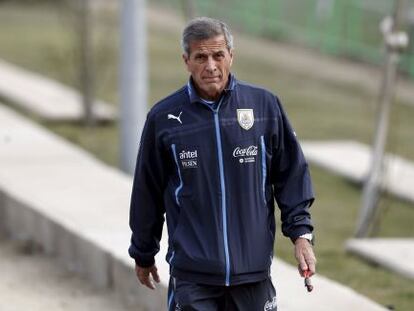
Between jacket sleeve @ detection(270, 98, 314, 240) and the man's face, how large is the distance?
0.27 metres

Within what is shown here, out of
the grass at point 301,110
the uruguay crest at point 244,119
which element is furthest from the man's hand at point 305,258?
the grass at point 301,110

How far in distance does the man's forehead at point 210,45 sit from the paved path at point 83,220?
2.11 m

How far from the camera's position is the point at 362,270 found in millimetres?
8594

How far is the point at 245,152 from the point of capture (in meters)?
4.80

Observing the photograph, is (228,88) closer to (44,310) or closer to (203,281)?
(203,281)

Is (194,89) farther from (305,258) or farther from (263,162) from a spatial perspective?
(305,258)

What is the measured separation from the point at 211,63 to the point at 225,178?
1.41ft

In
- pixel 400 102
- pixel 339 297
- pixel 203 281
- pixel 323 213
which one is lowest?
pixel 400 102

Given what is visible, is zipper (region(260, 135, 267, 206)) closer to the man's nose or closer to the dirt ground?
the man's nose

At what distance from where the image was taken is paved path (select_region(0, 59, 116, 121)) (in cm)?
1503

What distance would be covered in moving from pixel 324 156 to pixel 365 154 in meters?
0.57

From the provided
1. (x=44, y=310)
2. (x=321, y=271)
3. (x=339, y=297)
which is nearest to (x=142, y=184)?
(x=339, y=297)

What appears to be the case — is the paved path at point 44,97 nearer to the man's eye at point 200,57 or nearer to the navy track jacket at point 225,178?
the navy track jacket at point 225,178

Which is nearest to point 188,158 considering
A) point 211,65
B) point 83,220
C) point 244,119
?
point 244,119
